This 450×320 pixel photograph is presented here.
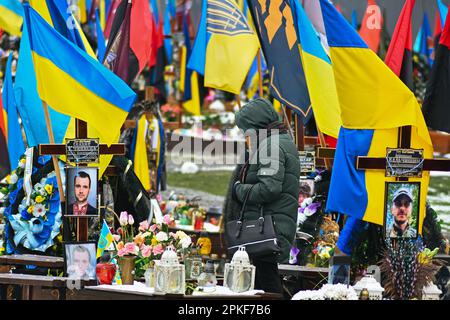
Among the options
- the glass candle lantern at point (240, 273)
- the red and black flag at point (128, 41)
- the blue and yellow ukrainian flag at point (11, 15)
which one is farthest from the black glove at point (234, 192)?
the blue and yellow ukrainian flag at point (11, 15)

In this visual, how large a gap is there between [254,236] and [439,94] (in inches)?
71.5

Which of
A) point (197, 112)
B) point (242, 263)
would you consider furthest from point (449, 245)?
point (197, 112)

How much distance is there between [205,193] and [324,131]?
12235 mm

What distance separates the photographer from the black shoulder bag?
874 centimetres

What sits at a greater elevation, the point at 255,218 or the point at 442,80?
the point at 442,80

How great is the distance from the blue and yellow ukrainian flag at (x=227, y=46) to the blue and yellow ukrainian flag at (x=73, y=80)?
12.3 feet

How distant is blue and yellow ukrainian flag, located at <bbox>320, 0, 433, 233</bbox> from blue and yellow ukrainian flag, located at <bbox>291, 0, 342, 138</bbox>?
185 centimetres

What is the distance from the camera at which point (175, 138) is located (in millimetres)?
22156

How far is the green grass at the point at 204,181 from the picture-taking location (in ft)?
77.0

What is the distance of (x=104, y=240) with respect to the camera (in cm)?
918

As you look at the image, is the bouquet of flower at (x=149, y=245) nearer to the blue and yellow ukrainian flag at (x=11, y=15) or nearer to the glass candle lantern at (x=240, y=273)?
the glass candle lantern at (x=240, y=273)


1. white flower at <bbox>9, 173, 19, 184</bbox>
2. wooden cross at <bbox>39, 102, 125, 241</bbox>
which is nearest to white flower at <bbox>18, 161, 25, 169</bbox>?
white flower at <bbox>9, 173, 19, 184</bbox>

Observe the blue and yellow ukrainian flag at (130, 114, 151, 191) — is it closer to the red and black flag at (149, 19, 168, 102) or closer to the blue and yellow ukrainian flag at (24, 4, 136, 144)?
the blue and yellow ukrainian flag at (24, 4, 136, 144)

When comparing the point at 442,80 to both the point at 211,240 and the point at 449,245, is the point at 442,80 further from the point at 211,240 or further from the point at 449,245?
the point at 211,240
